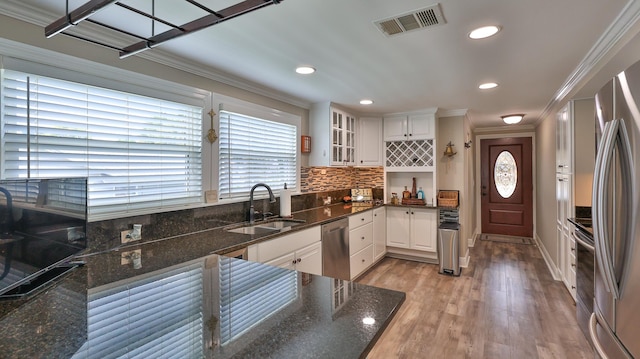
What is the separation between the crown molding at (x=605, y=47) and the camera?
67.6 inches

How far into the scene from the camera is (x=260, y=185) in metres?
3.07

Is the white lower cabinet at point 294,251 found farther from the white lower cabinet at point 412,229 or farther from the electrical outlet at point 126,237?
the white lower cabinet at point 412,229

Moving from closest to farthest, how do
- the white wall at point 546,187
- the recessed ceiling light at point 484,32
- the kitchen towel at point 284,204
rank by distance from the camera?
1. the recessed ceiling light at point 484,32
2. the kitchen towel at point 284,204
3. the white wall at point 546,187

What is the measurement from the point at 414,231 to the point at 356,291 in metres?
3.57

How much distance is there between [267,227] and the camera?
9.82ft

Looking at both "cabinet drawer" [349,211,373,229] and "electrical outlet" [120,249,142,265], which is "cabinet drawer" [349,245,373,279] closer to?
"cabinet drawer" [349,211,373,229]

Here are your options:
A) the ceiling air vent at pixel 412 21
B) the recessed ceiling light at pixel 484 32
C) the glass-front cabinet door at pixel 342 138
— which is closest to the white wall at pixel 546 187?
the glass-front cabinet door at pixel 342 138

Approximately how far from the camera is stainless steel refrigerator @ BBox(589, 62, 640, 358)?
Answer: 4.47 ft

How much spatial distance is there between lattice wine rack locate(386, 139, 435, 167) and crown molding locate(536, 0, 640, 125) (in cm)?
167

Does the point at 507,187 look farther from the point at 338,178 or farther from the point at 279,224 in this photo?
the point at 279,224

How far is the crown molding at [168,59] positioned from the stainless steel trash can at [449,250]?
2472 millimetres

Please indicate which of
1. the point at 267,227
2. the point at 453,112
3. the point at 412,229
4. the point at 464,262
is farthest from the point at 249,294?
the point at 453,112

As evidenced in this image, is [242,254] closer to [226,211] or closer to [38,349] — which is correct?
[226,211]

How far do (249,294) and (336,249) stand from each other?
2.30 meters
